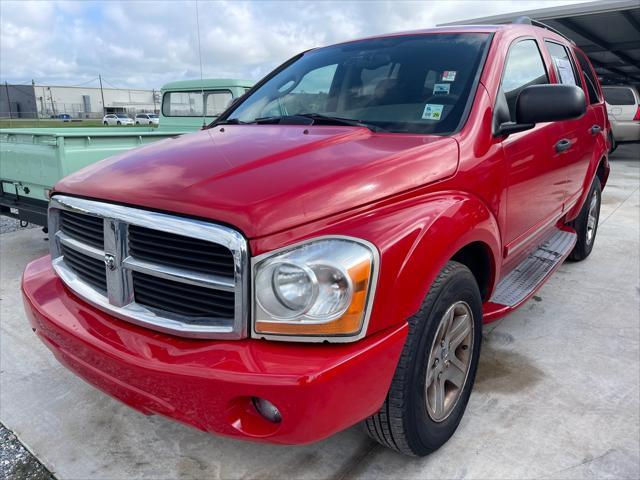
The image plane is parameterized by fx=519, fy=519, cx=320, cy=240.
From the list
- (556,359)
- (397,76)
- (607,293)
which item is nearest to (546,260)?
(556,359)

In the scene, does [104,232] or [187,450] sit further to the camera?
[187,450]

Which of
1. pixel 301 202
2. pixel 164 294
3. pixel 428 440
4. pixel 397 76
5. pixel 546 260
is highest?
pixel 397 76

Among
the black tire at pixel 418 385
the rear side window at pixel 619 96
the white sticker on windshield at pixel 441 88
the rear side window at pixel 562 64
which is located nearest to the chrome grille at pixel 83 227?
the black tire at pixel 418 385

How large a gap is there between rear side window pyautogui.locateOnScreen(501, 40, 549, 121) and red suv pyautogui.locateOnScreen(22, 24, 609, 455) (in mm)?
33

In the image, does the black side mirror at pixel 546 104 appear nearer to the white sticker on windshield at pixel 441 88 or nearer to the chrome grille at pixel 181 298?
the white sticker on windshield at pixel 441 88

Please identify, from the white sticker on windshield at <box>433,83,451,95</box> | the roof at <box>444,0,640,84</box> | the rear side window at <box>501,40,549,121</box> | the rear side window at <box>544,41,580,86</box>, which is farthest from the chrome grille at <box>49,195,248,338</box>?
the roof at <box>444,0,640,84</box>

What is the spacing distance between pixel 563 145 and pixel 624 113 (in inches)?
444

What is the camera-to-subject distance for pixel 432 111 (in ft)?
8.11

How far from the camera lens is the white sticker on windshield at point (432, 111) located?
2.44m

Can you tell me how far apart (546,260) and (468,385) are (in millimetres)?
1446

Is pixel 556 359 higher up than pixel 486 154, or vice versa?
pixel 486 154

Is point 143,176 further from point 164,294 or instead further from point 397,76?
point 397,76

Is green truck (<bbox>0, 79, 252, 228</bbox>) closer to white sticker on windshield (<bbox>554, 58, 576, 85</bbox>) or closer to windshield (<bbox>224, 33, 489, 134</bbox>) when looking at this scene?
windshield (<bbox>224, 33, 489, 134</bbox>)

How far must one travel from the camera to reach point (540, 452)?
2.22 meters
